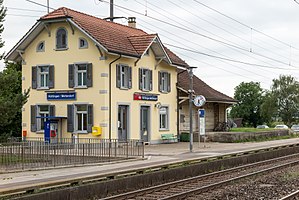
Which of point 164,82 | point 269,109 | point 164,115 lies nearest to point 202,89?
point 164,82

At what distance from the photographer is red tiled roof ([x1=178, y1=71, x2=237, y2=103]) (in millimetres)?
41434

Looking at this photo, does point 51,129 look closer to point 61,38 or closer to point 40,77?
point 40,77

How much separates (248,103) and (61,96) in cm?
7523

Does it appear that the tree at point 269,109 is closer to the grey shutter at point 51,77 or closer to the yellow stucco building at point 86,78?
the yellow stucco building at point 86,78

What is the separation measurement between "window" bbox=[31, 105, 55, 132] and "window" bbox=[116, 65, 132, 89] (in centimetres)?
448

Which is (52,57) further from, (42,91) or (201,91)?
(201,91)

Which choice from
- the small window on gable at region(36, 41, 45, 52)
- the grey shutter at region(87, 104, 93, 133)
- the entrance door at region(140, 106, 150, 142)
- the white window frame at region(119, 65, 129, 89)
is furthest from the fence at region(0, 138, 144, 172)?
the small window on gable at region(36, 41, 45, 52)

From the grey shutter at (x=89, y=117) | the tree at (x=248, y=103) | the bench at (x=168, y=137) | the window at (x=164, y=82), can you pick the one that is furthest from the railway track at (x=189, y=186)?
the tree at (x=248, y=103)

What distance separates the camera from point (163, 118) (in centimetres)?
3775

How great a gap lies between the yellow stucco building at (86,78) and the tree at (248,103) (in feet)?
213

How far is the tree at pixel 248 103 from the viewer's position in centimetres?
9881

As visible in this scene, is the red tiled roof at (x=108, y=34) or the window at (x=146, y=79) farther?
the window at (x=146, y=79)

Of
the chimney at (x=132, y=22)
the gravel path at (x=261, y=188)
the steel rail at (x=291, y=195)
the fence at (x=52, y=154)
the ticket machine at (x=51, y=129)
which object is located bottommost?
the gravel path at (x=261, y=188)

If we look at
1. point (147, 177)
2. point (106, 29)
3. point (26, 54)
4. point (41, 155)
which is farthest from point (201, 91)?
point (147, 177)
